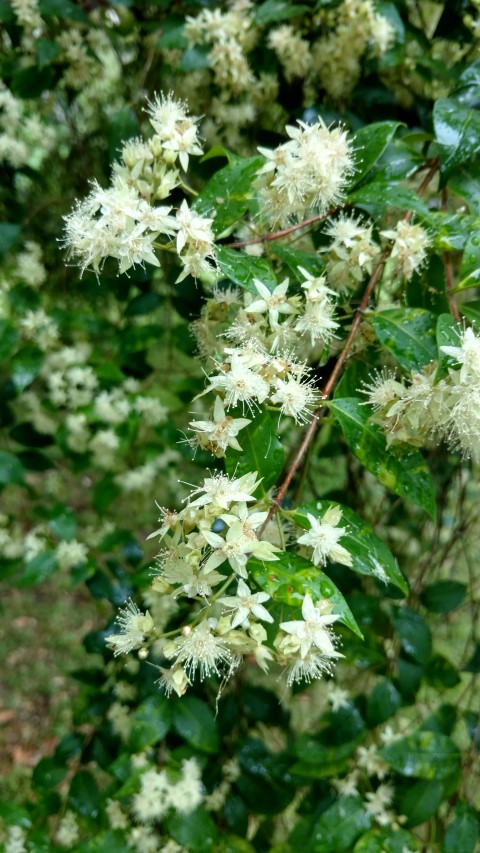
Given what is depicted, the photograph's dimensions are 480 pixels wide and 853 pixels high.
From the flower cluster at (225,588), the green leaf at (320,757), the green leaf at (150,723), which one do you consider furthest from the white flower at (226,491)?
the green leaf at (320,757)

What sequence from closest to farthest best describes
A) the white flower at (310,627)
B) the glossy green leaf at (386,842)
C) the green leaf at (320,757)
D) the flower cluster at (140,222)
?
the white flower at (310,627), the flower cluster at (140,222), the glossy green leaf at (386,842), the green leaf at (320,757)

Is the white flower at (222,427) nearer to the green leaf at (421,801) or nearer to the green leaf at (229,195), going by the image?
the green leaf at (229,195)

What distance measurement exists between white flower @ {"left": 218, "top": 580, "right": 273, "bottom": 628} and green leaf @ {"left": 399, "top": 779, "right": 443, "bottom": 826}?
702 mm

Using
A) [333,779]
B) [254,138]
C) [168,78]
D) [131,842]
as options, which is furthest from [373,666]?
[168,78]

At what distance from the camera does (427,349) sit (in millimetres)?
780

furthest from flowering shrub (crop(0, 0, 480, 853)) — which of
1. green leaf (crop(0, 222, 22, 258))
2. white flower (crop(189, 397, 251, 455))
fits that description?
green leaf (crop(0, 222, 22, 258))

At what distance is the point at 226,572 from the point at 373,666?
0.68 meters

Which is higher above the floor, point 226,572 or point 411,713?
point 226,572

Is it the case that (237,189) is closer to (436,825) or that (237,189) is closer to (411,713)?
(436,825)

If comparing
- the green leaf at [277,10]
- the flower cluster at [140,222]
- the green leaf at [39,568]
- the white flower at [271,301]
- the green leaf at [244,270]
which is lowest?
the green leaf at [39,568]

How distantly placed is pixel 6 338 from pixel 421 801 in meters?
1.10

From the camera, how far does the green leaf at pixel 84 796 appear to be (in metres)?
1.20

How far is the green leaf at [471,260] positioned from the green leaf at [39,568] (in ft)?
3.10

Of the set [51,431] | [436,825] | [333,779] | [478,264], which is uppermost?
[478,264]
